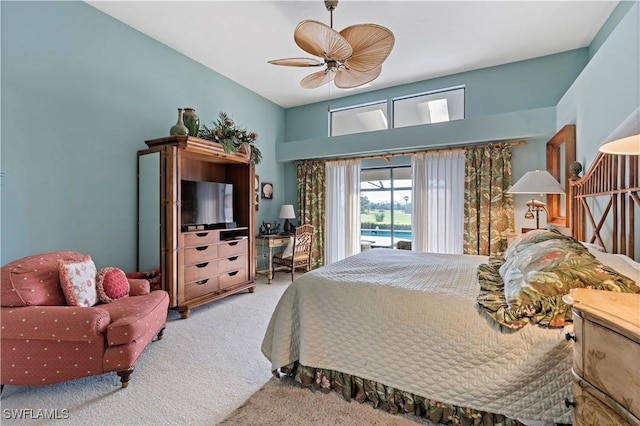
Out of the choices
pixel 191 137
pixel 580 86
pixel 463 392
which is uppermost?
pixel 580 86

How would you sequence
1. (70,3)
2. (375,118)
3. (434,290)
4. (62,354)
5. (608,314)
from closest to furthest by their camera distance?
(608,314)
(434,290)
(62,354)
(70,3)
(375,118)

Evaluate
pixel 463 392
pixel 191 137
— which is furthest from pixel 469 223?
pixel 191 137

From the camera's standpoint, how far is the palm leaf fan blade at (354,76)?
2.60m

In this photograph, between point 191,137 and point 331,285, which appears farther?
point 191,137

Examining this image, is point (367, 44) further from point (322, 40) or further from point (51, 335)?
point (51, 335)

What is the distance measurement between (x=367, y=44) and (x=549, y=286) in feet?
6.54

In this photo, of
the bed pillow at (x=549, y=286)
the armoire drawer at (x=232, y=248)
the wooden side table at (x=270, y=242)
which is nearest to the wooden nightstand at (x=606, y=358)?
the bed pillow at (x=549, y=286)

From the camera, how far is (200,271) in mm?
3338

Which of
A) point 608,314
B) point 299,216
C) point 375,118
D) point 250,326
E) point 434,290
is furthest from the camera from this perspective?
point 299,216

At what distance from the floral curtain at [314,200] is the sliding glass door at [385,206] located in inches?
29.5

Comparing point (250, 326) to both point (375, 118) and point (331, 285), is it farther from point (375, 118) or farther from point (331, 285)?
point (375, 118)

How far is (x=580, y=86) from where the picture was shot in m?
2.74

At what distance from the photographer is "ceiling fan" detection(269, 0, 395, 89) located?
6.69 feet

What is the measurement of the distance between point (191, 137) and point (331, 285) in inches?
91.7
